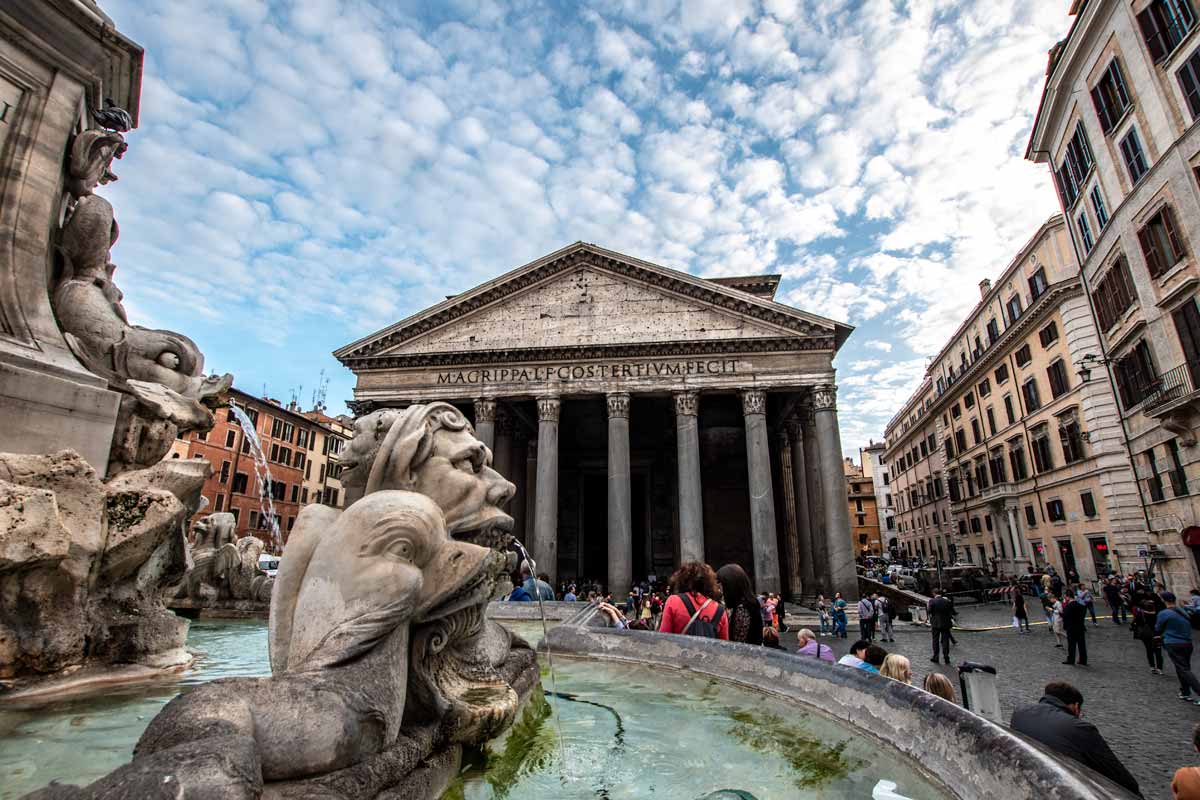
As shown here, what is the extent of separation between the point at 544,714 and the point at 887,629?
44.1 feet

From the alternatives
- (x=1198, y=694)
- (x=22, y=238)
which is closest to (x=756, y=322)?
(x=1198, y=694)

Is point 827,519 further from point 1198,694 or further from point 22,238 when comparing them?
point 22,238

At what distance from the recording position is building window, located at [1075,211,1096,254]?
58.9ft

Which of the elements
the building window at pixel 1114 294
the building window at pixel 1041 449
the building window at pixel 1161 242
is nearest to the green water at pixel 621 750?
the building window at pixel 1161 242

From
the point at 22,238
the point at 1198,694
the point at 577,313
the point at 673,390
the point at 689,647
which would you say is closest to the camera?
the point at 22,238

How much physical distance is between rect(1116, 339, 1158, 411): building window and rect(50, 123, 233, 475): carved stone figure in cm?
1988

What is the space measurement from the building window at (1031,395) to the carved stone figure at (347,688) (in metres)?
31.1

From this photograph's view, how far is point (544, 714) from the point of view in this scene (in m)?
2.58

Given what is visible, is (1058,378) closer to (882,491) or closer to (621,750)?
(621,750)

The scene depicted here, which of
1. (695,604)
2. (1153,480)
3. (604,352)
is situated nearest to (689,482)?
(604,352)

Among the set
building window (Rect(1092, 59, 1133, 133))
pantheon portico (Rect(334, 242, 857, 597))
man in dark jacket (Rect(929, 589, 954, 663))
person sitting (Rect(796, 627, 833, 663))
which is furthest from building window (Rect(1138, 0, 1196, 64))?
person sitting (Rect(796, 627, 833, 663))

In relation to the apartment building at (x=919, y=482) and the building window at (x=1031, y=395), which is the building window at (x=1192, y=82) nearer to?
the building window at (x=1031, y=395)

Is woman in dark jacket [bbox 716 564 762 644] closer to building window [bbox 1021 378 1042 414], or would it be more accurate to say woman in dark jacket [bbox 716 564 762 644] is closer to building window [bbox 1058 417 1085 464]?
building window [bbox 1058 417 1085 464]

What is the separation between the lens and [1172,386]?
1394 cm
